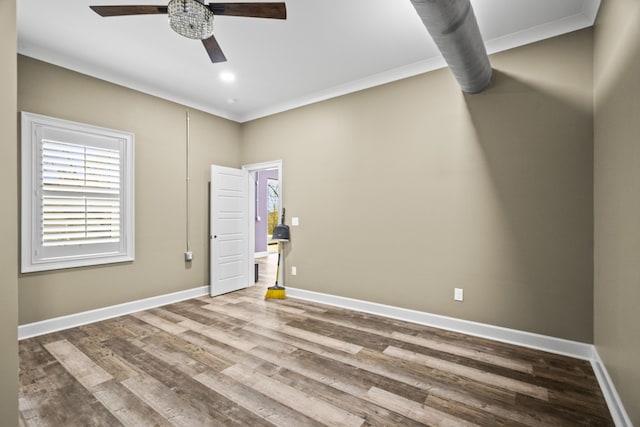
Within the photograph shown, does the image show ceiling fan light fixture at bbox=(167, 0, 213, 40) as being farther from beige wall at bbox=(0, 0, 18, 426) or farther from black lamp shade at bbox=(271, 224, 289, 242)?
black lamp shade at bbox=(271, 224, 289, 242)

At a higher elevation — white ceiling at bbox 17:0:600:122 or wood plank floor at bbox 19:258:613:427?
white ceiling at bbox 17:0:600:122

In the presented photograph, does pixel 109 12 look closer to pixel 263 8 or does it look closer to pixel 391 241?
pixel 263 8

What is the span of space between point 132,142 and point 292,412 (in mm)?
3697

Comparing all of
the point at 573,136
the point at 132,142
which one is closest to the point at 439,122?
the point at 573,136

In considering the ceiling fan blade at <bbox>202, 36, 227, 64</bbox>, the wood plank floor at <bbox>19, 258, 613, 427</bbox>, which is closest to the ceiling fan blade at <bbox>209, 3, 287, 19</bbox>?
the ceiling fan blade at <bbox>202, 36, 227, 64</bbox>

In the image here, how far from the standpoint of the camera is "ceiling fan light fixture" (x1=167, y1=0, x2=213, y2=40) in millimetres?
1983

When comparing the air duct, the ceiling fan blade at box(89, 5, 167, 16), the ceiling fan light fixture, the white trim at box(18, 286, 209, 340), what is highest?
the ceiling fan blade at box(89, 5, 167, 16)

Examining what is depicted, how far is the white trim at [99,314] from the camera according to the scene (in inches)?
123

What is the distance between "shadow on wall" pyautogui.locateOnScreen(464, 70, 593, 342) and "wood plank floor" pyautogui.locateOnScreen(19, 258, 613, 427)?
20.3 inches

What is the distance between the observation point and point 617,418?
5.96ft

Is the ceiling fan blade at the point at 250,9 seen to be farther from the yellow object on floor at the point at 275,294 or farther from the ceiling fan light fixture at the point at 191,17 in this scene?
the yellow object on floor at the point at 275,294

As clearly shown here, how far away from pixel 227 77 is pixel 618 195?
394cm

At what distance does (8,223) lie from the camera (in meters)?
1.46

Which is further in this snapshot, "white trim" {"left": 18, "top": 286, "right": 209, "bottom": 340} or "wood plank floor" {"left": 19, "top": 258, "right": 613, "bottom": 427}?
"white trim" {"left": 18, "top": 286, "right": 209, "bottom": 340}
